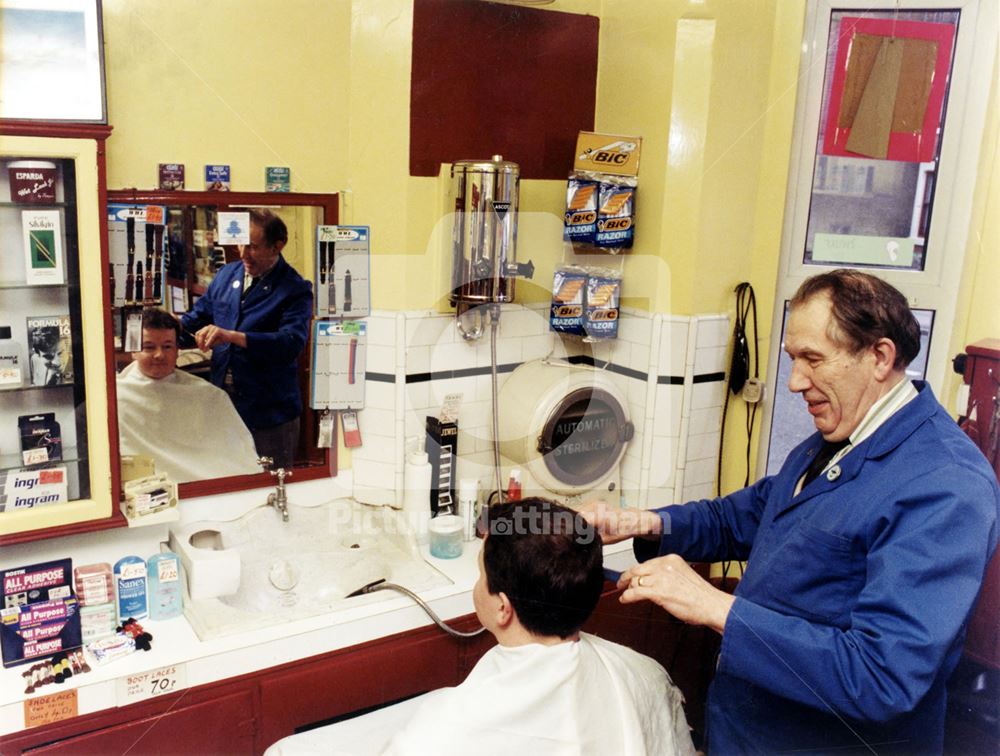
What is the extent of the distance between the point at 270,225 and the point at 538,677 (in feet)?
5.27

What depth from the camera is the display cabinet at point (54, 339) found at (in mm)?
2158

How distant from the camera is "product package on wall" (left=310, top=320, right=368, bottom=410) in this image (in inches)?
115

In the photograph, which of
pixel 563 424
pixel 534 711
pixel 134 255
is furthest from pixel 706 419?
pixel 134 255

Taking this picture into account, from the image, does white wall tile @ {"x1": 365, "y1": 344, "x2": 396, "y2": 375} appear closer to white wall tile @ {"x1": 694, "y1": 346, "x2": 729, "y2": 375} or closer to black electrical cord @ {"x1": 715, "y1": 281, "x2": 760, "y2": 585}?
white wall tile @ {"x1": 694, "y1": 346, "x2": 729, "y2": 375}

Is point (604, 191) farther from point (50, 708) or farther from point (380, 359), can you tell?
point (50, 708)

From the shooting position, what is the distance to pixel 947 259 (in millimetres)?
2855

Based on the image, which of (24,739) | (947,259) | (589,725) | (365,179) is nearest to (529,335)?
(365,179)

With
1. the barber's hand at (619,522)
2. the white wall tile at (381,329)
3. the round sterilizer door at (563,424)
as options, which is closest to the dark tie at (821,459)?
the barber's hand at (619,522)

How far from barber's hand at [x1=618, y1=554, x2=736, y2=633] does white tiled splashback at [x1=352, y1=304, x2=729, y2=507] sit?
1.44 m

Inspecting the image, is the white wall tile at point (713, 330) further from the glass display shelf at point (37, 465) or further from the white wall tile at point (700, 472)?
the glass display shelf at point (37, 465)

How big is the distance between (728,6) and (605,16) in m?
0.48

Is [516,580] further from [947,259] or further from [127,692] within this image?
[947,259]

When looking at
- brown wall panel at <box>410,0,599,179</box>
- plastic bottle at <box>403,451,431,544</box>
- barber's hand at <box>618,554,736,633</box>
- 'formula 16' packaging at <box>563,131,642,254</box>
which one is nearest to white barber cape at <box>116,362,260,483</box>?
plastic bottle at <box>403,451,431,544</box>

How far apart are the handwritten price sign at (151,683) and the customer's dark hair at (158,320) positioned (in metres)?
0.97
